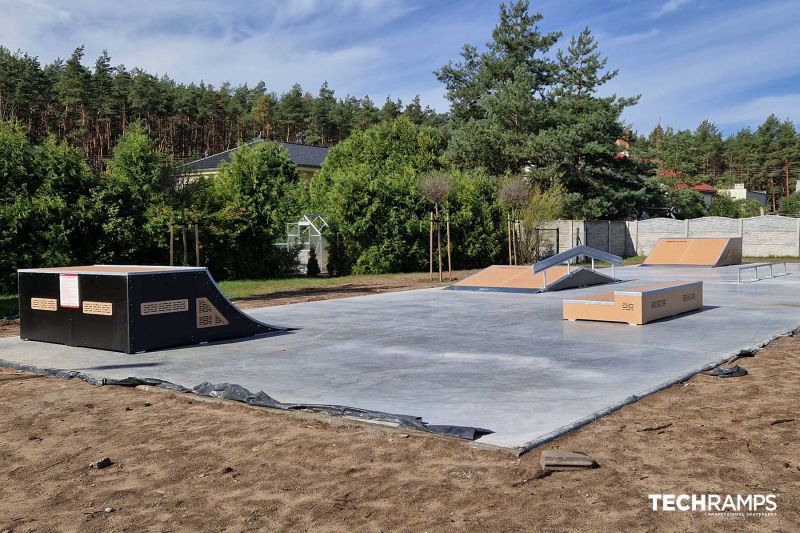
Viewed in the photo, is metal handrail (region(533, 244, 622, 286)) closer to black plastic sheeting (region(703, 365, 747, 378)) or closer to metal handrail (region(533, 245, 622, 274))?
metal handrail (region(533, 245, 622, 274))

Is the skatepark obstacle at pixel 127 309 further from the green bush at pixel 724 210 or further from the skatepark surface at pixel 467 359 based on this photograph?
the green bush at pixel 724 210

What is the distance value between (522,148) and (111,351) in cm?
3026

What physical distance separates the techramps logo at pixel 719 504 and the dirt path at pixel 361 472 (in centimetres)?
6

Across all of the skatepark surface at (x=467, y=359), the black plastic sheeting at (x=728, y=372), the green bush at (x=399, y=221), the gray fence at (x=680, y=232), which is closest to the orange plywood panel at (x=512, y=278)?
the skatepark surface at (x=467, y=359)

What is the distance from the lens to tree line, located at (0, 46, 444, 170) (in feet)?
175

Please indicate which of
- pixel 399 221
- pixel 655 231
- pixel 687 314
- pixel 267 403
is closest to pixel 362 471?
pixel 267 403

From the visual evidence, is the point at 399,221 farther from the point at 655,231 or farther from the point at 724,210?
the point at 724,210

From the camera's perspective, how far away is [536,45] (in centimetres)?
4156

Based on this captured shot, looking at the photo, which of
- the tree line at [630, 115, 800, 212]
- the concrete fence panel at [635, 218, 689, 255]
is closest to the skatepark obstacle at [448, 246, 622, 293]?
the concrete fence panel at [635, 218, 689, 255]

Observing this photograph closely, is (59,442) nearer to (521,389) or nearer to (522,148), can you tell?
(521,389)

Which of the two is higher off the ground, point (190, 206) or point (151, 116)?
point (151, 116)

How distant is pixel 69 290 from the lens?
9.45m

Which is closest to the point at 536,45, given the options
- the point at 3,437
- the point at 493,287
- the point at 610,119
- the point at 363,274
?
the point at 610,119

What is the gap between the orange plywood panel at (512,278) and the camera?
17.2m
